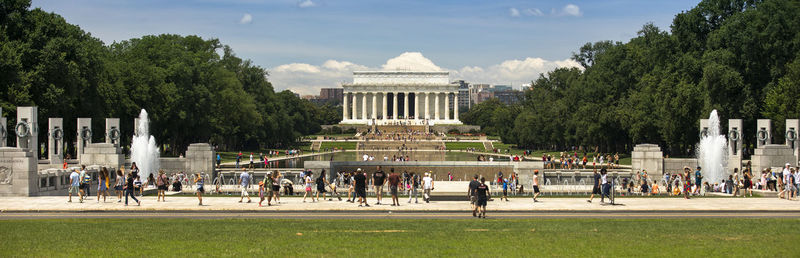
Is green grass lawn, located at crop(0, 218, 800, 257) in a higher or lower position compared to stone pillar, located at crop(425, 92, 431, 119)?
lower

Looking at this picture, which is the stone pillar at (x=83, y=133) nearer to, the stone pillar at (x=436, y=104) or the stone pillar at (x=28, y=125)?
the stone pillar at (x=28, y=125)

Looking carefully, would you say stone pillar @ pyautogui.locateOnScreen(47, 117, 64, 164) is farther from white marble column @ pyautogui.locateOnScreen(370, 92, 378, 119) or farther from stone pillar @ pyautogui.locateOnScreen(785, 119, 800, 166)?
white marble column @ pyautogui.locateOnScreen(370, 92, 378, 119)

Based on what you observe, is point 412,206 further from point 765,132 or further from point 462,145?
point 462,145

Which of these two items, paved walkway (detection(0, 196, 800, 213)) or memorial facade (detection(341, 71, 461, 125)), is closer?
paved walkway (detection(0, 196, 800, 213))

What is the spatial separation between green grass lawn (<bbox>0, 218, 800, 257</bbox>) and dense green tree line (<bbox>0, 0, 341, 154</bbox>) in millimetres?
32958

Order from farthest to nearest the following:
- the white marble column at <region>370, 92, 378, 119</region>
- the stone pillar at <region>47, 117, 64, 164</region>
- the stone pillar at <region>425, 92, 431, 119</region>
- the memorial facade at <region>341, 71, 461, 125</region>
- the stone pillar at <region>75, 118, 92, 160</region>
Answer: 1. the stone pillar at <region>425, 92, 431, 119</region>
2. the white marble column at <region>370, 92, 378, 119</region>
3. the memorial facade at <region>341, 71, 461, 125</region>
4. the stone pillar at <region>75, 118, 92, 160</region>
5. the stone pillar at <region>47, 117, 64, 164</region>

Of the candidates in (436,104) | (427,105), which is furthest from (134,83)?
(436,104)

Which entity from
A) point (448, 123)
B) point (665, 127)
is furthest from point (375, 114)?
point (665, 127)

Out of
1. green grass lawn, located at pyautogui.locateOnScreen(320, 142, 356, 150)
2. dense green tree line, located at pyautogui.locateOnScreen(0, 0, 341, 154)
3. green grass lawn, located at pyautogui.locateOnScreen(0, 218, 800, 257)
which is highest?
dense green tree line, located at pyautogui.locateOnScreen(0, 0, 341, 154)

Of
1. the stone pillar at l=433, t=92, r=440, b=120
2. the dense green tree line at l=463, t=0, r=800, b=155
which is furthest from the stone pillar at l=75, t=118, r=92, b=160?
the stone pillar at l=433, t=92, r=440, b=120

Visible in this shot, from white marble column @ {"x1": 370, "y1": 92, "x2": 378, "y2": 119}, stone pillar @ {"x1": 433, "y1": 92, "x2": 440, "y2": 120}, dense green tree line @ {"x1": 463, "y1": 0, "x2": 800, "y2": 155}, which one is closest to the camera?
dense green tree line @ {"x1": 463, "y1": 0, "x2": 800, "y2": 155}

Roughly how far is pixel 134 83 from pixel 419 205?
152 ft

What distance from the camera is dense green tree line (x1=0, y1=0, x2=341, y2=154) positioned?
53.9 meters

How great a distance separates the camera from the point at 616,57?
279ft
